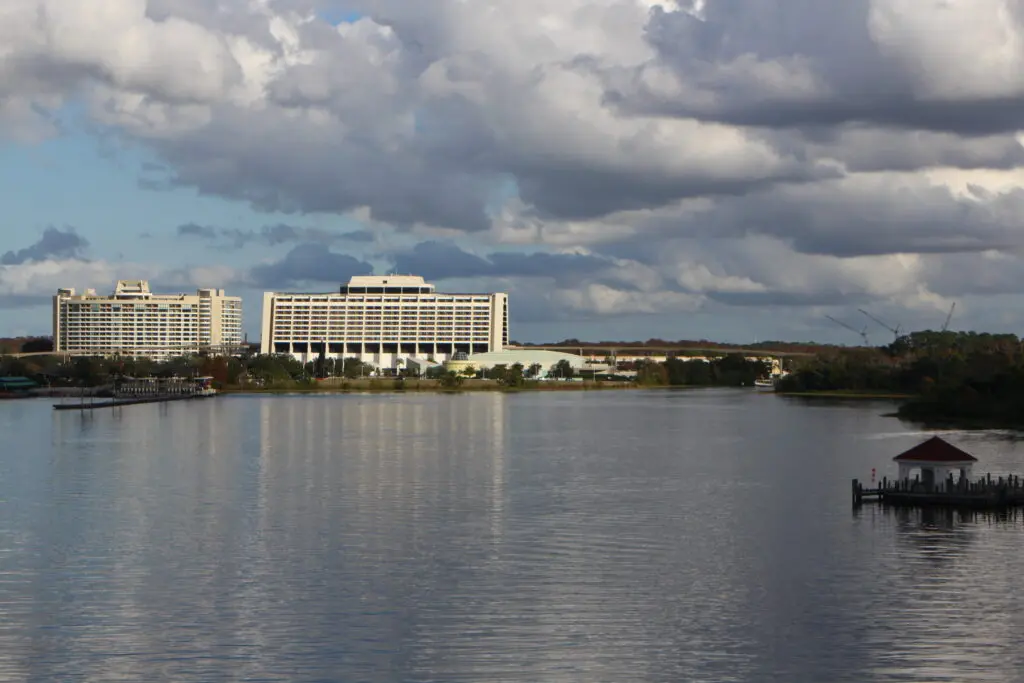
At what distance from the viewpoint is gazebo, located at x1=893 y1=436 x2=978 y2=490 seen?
171 feet

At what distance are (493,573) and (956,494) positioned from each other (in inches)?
884

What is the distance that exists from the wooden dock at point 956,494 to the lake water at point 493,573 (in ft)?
5.81

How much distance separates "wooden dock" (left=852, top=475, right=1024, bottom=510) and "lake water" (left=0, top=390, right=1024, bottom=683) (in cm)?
177

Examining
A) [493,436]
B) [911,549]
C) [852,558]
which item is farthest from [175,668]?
[493,436]

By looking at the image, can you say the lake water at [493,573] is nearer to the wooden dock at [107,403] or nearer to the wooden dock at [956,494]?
the wooden dock at [956,494]

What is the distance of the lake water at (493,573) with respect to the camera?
28.5m

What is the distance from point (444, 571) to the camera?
38.7 meters

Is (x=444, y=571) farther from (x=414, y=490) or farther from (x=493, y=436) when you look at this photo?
(x=493, y=436)

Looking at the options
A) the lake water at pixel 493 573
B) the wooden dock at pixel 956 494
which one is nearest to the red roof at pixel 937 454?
the wooden dock at pixel 956 494

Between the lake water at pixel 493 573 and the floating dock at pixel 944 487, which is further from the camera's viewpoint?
the floating dock at pixel 944 487

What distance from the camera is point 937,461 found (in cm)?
5200

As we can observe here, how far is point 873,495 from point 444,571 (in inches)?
918

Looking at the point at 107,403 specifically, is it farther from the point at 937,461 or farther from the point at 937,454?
the point at 937,461

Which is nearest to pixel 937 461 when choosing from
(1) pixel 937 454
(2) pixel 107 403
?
(1) pixel 937 454
